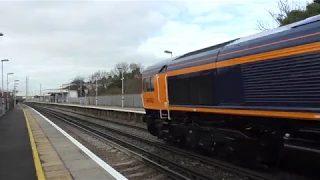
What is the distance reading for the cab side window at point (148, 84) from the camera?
15727 millimetres

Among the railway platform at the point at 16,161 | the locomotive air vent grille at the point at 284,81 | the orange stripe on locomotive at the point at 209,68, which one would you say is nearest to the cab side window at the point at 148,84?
the orange stripe on locomotive at the point at 209,68

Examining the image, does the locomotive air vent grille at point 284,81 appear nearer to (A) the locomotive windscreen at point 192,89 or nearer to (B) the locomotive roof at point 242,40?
(B) the locomotive roof at point 242,40

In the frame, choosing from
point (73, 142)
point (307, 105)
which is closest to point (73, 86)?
point (73, 142)

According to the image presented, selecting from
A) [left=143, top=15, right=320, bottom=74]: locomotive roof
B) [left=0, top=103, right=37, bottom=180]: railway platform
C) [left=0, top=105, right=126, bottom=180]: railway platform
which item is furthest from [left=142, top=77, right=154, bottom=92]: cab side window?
[left=0, top=103, right=37, bottom=180]: railway platform

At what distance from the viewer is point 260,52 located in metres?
8.32

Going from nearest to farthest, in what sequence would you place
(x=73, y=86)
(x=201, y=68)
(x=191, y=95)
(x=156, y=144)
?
(x=201, y=68)
(x=191, y=95)
(x=156, y=144)
(x=73, y=86)

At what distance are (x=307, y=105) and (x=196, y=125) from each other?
5.29m

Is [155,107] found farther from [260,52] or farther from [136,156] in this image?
[260,52]

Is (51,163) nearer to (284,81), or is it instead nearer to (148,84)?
(148,84)

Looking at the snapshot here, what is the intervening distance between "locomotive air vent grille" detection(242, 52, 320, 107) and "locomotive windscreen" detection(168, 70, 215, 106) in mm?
1780

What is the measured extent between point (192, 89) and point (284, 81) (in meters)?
4.43

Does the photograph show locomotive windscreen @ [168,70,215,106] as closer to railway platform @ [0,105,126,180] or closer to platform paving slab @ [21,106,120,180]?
railway platform @ [0,105,126,180]

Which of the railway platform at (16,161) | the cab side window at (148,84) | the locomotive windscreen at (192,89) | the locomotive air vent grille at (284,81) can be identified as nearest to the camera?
the locomotive air vent grille at (284,81)

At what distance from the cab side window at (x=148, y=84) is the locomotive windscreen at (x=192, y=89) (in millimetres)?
2299
